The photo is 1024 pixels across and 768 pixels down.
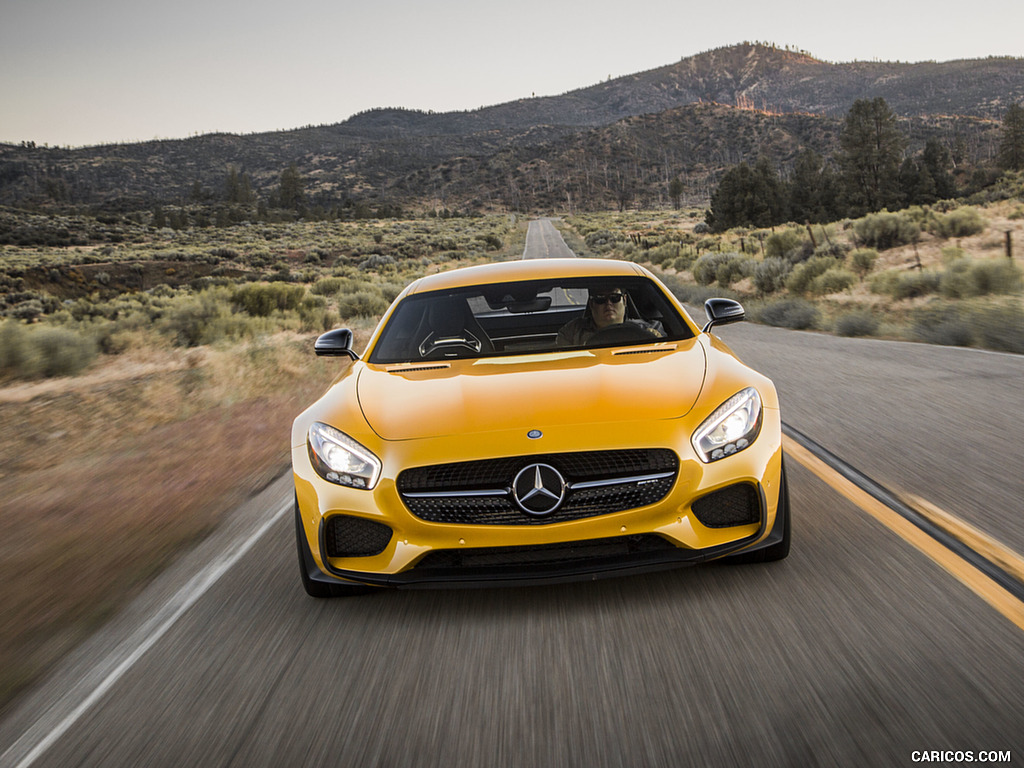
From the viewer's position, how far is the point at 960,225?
30.0 metres

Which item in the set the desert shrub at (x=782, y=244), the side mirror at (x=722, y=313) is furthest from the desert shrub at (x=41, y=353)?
the desert shrub at (x=782, y=244)

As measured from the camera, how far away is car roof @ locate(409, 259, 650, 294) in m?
5.14

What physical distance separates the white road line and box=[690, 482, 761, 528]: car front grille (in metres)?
2.35

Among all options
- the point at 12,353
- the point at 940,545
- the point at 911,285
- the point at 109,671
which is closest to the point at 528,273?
the point at 940,545

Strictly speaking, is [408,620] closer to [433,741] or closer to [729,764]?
[433,741]

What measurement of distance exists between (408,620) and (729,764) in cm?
154

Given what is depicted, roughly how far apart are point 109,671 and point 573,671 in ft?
6.07

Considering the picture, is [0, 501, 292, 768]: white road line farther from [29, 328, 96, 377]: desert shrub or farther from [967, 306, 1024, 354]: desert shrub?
[29, 328, 96, 377]: desert shrub

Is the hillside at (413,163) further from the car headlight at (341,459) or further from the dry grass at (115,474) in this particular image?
the car headlight at (341,459)

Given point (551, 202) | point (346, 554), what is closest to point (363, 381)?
point (346, 554)

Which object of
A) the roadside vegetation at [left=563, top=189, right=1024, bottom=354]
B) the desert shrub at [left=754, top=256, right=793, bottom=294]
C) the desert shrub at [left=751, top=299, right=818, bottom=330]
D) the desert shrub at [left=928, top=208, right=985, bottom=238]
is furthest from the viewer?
the desert shrub at [left=928, top=208, right=985, bottom=238]

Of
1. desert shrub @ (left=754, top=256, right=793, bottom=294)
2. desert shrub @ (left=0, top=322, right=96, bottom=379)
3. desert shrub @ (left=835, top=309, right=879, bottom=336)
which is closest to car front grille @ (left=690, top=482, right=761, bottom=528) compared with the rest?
desert shrub @ (left=835, top=309, right=879, bottom=336)

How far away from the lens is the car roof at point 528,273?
5145 millimetres

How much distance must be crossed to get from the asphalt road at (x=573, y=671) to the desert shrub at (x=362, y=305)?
59.4 ft
